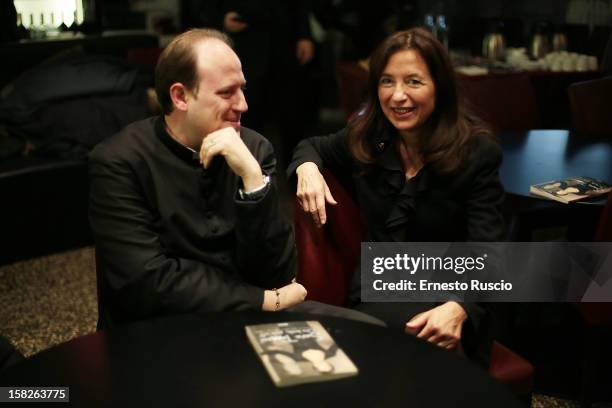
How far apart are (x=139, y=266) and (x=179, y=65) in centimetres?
49

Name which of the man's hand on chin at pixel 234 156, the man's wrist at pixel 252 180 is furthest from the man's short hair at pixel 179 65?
the man's wrist at pixel 252 180

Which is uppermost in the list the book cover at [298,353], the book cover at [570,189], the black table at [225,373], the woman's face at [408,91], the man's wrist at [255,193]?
the woman's face at [408,91]

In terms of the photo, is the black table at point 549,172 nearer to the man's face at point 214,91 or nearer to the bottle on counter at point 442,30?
the man's face at point 214,91

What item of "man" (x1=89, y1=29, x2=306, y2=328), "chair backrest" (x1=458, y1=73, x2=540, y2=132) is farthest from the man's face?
"chair backrest" (x1=458, y1=73, x2=540, y2=132)

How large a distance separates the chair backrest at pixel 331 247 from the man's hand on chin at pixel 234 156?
7.3 inches

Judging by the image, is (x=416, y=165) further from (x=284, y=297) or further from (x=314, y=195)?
(x=284, y=297)

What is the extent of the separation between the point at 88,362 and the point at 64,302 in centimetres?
210

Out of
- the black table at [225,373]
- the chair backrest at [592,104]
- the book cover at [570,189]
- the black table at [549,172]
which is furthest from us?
the chair backrest at [592,104]

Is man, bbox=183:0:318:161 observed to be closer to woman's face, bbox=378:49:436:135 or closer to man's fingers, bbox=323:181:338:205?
woman's face, bbox=378:49:436:135

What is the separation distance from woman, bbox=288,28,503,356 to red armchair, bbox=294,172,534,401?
37 mm

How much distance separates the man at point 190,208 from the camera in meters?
1.68

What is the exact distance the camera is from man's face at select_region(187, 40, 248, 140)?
1.78m

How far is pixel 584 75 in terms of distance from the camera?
4.57m

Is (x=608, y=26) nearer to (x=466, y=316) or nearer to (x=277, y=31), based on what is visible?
(x=277, y=31)
